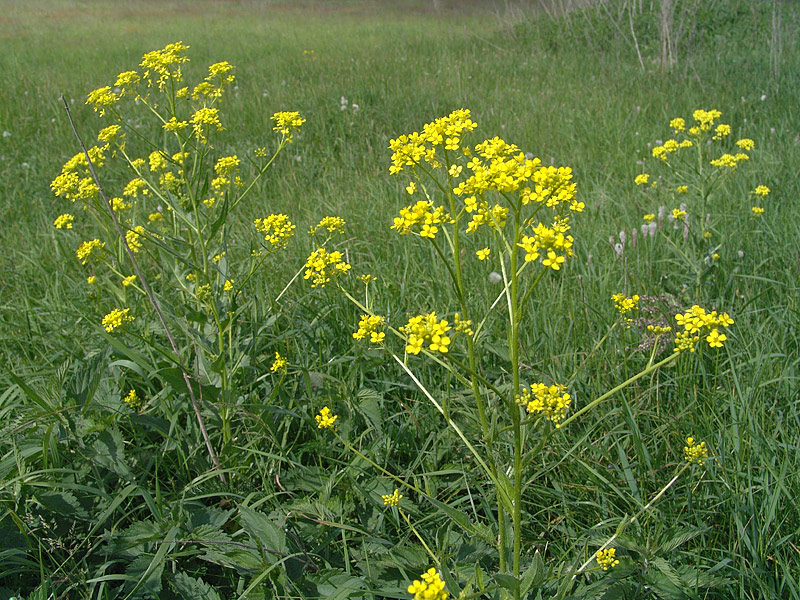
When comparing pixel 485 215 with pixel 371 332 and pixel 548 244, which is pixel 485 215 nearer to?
pixel 548 244

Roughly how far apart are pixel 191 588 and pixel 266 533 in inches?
8.3

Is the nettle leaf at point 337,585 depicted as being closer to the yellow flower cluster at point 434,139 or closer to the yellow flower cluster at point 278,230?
the yellow flower cluster at point 434,139

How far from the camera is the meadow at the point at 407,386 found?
4.00 ft

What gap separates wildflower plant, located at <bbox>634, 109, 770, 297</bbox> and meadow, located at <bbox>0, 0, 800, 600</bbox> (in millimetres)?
31

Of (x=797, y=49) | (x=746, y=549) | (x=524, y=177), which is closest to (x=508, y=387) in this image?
(x=746, y=549)

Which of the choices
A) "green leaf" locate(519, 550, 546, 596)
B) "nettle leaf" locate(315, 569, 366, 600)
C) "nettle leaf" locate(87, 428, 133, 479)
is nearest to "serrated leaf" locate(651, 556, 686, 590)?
"green leaf" locate(519, 550, 546, 596)

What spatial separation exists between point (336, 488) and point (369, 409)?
231 millimetres

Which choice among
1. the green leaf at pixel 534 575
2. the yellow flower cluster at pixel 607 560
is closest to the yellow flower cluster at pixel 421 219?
the green leaf at pixel 534 575

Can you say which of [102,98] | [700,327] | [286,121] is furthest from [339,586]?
[102,98]

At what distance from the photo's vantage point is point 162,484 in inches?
65.5

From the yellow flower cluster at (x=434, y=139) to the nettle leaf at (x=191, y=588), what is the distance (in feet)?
3.30

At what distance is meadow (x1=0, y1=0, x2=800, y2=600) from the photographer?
4.00 feet

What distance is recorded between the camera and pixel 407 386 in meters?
1.78

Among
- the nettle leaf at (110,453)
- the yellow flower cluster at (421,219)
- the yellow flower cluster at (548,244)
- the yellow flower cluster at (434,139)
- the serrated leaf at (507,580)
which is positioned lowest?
the nettle leaf at (110,453)
